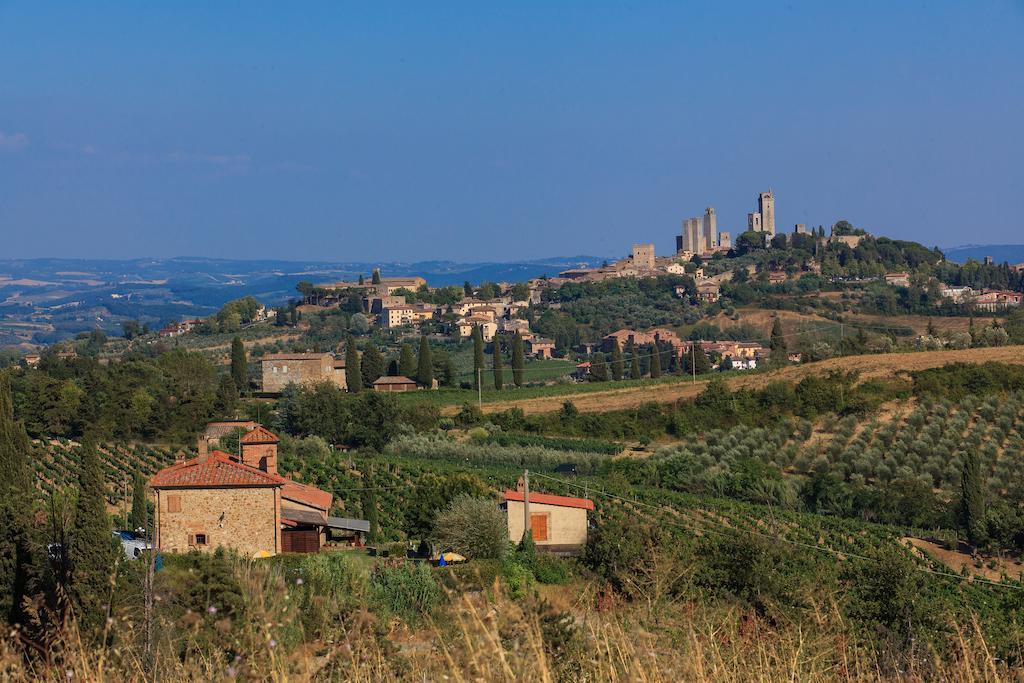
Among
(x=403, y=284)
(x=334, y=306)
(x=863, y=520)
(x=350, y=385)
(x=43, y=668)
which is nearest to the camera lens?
(x=43, y=668)

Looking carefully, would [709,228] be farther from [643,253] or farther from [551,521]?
[551,521]

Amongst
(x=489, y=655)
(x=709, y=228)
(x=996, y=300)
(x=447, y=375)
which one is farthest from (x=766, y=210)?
(x=489, y=655)

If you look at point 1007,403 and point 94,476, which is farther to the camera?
point 1007,403

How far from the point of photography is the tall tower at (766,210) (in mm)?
151875

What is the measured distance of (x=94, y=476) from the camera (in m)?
18.7

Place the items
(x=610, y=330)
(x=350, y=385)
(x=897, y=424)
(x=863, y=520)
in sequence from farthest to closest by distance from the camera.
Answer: (x=610, y=330), (x=350, y=385), (x=897, y=424), (x=863, y=520)

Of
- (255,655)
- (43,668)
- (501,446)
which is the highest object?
(255,655)

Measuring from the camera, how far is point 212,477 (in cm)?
2059

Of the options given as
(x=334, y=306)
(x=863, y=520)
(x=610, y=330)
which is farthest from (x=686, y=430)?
(x=334, y=306)

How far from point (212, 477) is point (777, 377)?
30.8 metres

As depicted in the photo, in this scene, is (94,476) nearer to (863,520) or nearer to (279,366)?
(863,520)

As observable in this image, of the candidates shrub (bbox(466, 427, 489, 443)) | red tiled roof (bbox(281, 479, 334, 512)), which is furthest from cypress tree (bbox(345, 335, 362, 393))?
red tiled roof (bbox(281, 479, 334, 512))

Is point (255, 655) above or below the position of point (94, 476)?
above

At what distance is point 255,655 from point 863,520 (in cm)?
2595
